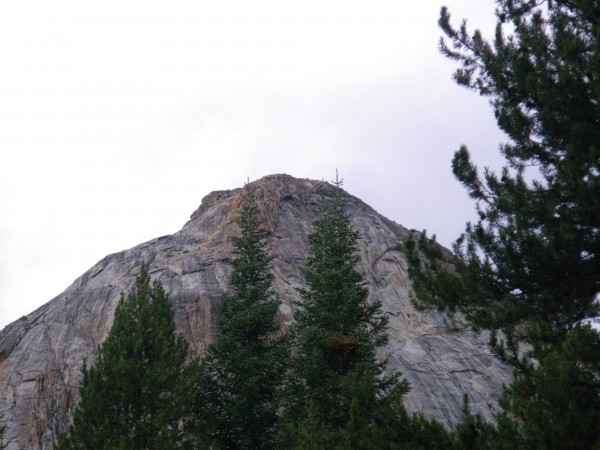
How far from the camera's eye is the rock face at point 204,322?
2972 centimetres

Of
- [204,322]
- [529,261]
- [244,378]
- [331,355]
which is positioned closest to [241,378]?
[244,378]

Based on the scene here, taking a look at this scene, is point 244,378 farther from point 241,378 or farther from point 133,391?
point 133,391

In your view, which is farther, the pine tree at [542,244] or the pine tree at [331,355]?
the pine tree at [331,355]

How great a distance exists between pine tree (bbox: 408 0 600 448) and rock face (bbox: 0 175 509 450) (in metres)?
16.2

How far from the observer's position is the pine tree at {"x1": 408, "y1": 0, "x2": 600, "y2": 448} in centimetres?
817

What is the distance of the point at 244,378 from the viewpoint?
72.4 ft

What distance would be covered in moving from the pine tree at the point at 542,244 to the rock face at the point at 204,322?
16245 millimetres

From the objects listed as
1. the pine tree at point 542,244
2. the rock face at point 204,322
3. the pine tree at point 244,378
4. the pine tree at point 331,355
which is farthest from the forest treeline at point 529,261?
the rock face at point 204,322

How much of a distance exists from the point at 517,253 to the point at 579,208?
117 centimetres

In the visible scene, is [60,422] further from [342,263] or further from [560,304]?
[560,304]

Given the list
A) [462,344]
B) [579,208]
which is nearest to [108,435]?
[579,208]

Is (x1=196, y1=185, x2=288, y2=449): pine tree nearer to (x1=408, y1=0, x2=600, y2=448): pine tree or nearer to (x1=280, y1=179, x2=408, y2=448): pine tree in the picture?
(x1=280, y1=179, x2=408, y2=448): pine tree

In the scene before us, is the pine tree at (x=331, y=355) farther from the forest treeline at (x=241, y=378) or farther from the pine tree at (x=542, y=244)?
the pine tree at (x=542, y=244)

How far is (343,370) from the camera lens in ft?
66.0
